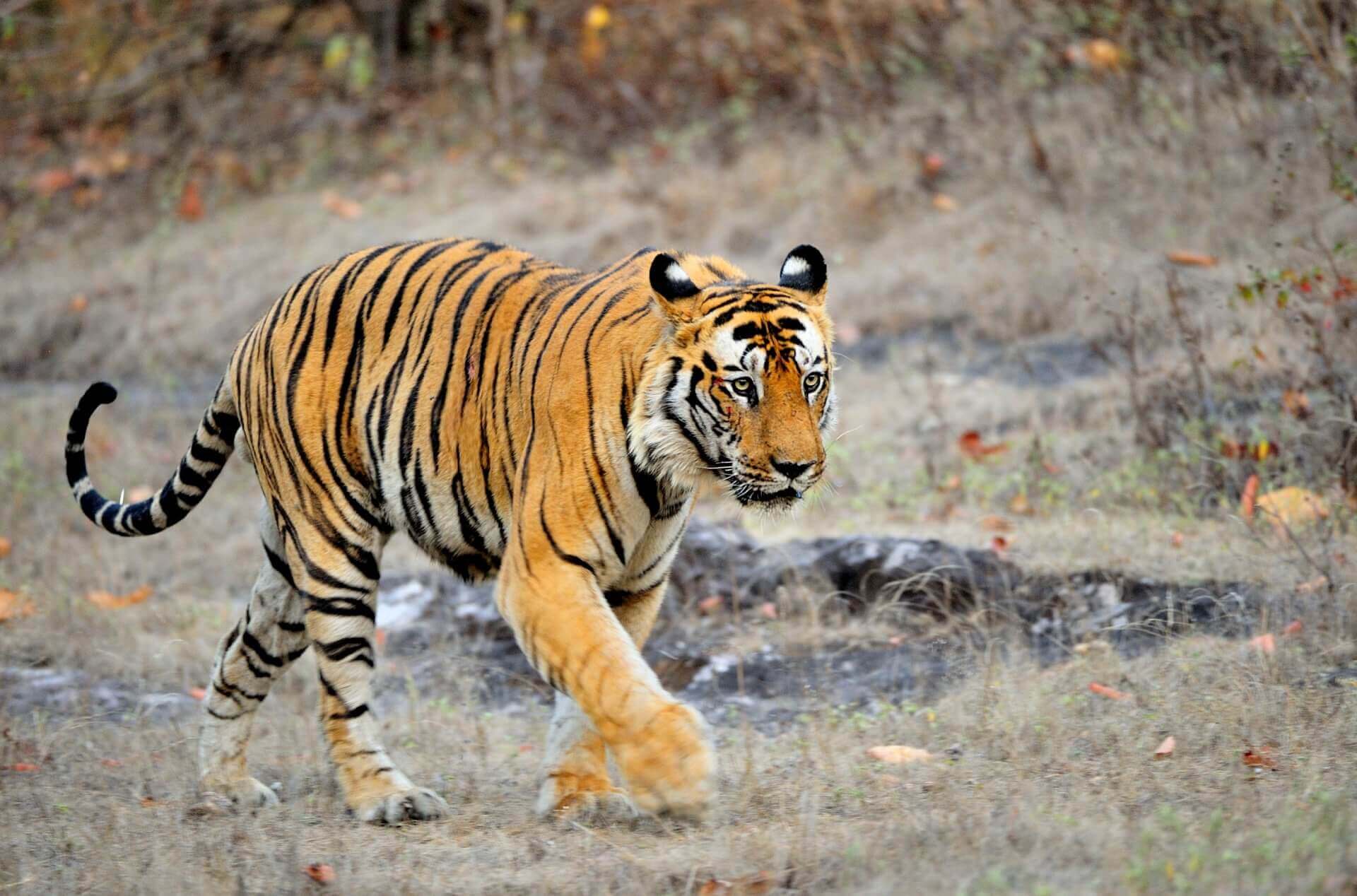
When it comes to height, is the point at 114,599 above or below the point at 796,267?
below

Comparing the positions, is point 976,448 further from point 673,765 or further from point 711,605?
point 673,765

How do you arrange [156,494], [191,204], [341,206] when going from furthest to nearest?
[191,204] < [341,206] < [156,494]

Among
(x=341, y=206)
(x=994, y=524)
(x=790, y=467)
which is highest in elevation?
(x=341, y=206)

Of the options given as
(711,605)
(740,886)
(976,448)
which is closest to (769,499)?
(740,886)

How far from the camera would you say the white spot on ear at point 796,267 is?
4.21m

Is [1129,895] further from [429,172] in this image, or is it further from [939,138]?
[429,172]

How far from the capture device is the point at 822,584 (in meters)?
6.17

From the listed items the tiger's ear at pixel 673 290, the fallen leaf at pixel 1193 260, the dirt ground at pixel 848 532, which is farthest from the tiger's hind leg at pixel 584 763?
the fallen leaf at pixel 1193 260

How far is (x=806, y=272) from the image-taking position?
4207 mm

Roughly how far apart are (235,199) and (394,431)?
9.87 meters

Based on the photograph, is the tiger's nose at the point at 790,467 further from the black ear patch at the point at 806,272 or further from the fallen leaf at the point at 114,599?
the fallen leaf at the point at 114,599

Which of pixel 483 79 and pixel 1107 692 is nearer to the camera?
pixel 1107 692

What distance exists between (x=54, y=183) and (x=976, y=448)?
411 inches

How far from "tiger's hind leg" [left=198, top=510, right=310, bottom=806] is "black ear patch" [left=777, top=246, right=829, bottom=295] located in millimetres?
2042
